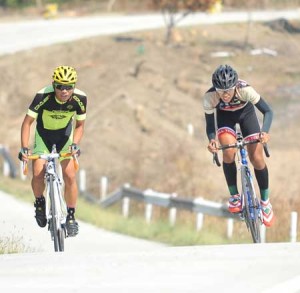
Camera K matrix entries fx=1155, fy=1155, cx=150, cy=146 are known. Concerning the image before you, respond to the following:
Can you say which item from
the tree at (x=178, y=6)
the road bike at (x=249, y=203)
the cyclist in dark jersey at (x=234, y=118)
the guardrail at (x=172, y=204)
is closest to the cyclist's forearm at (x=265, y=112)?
the cyclist in dark jersey at (x=234, y=118)

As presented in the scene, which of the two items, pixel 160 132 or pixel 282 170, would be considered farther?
pixel 160 132

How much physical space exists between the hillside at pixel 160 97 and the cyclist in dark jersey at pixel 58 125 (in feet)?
33.4

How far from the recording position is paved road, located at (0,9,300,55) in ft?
166

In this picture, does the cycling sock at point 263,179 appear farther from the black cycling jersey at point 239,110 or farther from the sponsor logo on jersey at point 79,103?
the sponsor logo on jersey at point 79,103

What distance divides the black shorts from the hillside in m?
9.64

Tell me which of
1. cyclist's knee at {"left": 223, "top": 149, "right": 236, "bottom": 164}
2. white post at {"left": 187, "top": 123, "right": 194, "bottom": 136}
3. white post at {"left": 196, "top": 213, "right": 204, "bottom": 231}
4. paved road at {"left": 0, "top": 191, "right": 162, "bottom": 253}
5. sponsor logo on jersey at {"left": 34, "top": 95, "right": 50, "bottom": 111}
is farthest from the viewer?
white post at {"left": 187, "top": 123, "right": 194, "bottom": 136}

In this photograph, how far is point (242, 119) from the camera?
1221 centimetres

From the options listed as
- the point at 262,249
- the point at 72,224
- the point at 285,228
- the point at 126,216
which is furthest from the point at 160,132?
the point at 262,249

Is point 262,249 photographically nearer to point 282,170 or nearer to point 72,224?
point 72,224

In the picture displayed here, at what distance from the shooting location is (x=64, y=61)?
44781 millimetres

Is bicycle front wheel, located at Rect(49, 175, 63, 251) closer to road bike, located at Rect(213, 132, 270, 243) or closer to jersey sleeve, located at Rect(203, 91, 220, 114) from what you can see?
jersey sleeve, located at Rect(203, 91, 220, 114)

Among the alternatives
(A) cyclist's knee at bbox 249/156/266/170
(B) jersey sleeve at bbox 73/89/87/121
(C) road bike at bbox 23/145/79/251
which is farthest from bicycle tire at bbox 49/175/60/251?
(A) cyclist's knee at bbox 249/156/266/170

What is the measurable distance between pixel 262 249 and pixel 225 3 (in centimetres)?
5995

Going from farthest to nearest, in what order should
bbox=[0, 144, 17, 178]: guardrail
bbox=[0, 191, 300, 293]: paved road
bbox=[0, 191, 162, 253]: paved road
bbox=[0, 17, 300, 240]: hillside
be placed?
bbox=[0, 17, 300, 240]: hillside → bbox=[0, 144, 17, 178]: guardrail → bbox=[0, 191, 162, 253]: paved road → bbox=[0, 191, 300, 293]: paved road
